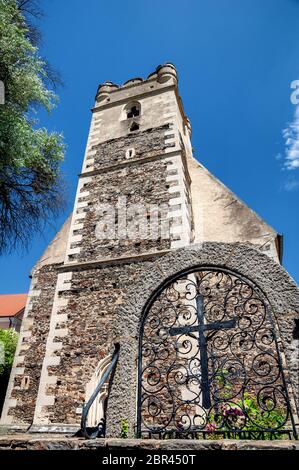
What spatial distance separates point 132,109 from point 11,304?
23.2 meters

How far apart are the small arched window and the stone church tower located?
5 centimetres

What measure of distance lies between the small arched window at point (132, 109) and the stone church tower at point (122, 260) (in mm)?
46

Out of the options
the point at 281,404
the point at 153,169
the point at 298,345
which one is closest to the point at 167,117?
the point at 153,169

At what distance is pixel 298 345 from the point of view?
246cm

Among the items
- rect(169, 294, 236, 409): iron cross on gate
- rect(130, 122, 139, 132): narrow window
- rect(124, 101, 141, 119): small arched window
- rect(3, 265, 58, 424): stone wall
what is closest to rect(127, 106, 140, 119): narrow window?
rect(124, 101, 141, 119): small arched window

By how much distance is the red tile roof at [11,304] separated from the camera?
26859 millimetres

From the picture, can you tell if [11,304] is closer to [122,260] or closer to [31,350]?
[31,350]

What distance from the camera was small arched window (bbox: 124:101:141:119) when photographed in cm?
1305

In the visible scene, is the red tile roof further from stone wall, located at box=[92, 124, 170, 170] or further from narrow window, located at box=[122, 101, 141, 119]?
narrow window, located at box=[122, 101, 141, 119]

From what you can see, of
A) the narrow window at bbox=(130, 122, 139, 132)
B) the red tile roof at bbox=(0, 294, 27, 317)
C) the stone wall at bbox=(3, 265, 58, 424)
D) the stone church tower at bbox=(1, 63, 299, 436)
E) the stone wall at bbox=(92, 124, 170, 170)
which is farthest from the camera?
the red tile roof at bbox=(0, 294, 27, 317)

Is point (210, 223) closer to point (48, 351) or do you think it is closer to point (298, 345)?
point (48, 351)

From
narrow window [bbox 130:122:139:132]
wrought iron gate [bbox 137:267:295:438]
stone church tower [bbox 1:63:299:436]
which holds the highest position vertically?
narrow window [bbox 130:122:139:132]

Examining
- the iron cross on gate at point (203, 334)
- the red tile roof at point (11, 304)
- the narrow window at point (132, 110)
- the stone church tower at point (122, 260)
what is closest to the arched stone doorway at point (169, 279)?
the stone church tower at point (122, 260)

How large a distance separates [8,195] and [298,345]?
7509mm
